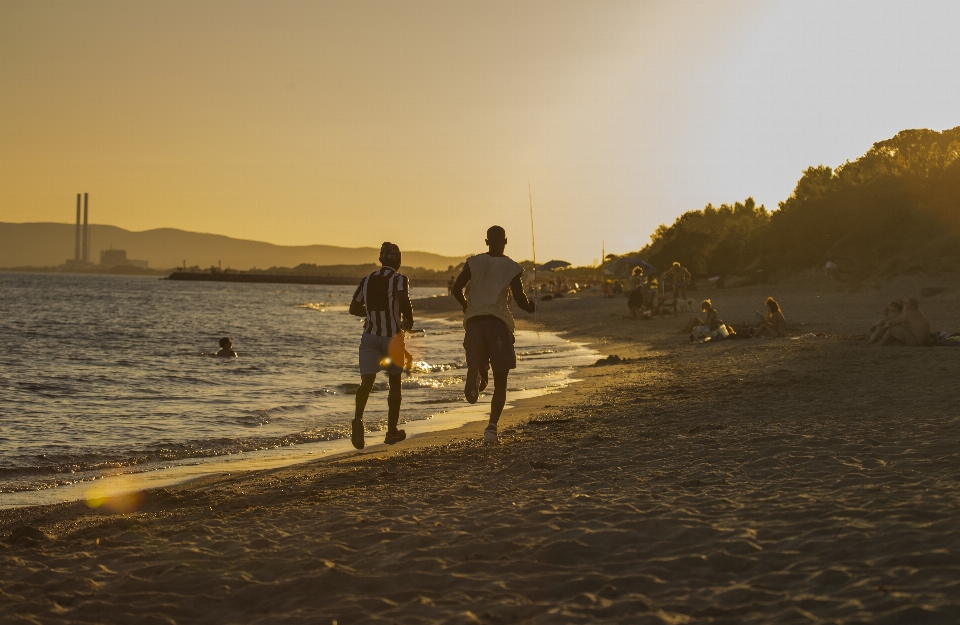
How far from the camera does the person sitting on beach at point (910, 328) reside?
43.4ft

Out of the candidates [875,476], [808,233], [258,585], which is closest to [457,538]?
[258,585]

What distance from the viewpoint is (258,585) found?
3752 mm

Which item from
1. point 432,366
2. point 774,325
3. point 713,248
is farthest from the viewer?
point 713,248

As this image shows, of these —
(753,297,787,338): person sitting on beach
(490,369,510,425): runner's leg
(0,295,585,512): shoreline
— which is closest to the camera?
(0,295,585,512): shoreline

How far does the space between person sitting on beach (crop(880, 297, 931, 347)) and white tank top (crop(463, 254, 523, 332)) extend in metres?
9.08

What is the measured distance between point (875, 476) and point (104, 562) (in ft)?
14.4

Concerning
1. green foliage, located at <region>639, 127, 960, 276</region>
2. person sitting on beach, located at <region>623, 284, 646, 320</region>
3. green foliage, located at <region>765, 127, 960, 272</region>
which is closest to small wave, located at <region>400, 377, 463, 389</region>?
person sitting on beach, located at <region>623, 284, 646, 320</region>

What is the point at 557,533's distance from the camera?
166 inches

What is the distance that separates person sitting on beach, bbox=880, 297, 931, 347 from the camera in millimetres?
13219

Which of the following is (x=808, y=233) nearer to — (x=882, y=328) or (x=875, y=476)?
(x=882, y=328)

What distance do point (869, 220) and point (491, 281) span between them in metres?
35.3

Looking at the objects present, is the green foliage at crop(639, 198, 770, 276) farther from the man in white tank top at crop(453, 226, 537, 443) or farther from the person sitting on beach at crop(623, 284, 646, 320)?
the man in white tank top at crop(453, 226, 537, 443)

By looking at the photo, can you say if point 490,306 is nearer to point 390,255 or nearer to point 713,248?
point 390,255

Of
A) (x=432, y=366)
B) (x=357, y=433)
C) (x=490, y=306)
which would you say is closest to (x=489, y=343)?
(x=490, y=306)
